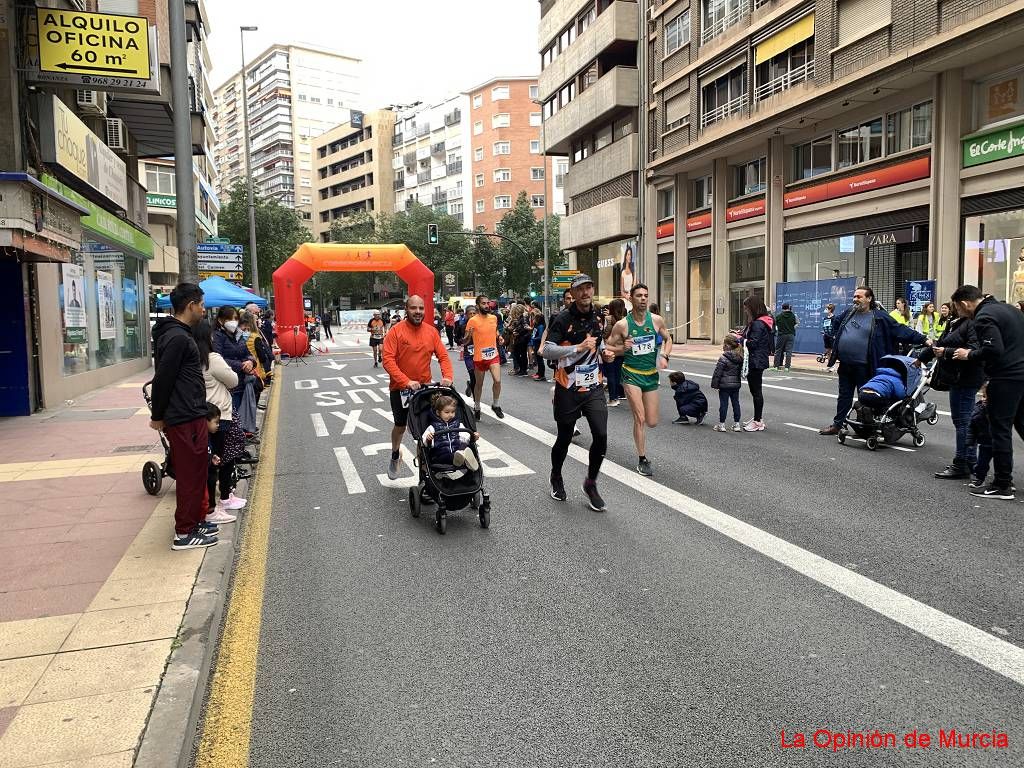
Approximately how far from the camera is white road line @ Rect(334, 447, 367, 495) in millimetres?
7647

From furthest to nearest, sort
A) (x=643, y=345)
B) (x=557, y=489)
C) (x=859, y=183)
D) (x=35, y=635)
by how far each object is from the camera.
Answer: (x=859, y=183) → (x=643, y=345) → (x=557, y=489) → (x=35, y=635)

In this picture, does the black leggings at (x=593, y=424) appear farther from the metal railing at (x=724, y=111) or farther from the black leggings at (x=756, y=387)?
the metal railing at (x=724, y=111)

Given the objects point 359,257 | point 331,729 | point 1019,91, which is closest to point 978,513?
point 331,729

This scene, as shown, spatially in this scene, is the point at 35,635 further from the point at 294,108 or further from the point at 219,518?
the point at 294,108

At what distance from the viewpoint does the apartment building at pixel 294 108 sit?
12154 centimetres

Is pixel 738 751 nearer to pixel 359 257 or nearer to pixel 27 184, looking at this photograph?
pixel 27 184

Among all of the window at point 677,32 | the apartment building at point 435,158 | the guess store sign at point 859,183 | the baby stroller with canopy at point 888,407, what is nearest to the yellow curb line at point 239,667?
the baby stroller with canopy at point 888,407

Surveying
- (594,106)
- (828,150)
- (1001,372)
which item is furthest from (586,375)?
(594,106)

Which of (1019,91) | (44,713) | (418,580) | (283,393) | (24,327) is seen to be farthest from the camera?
(1019,91)

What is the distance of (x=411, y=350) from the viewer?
7668 mm

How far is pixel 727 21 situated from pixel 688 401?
80.4 feet

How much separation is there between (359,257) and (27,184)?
69.3ft

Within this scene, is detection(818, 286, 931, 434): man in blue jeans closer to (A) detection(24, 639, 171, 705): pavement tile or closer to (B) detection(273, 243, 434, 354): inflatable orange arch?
(A) detection(24, 639, 171, 705): pavement tile

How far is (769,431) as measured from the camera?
1054 centimetres
